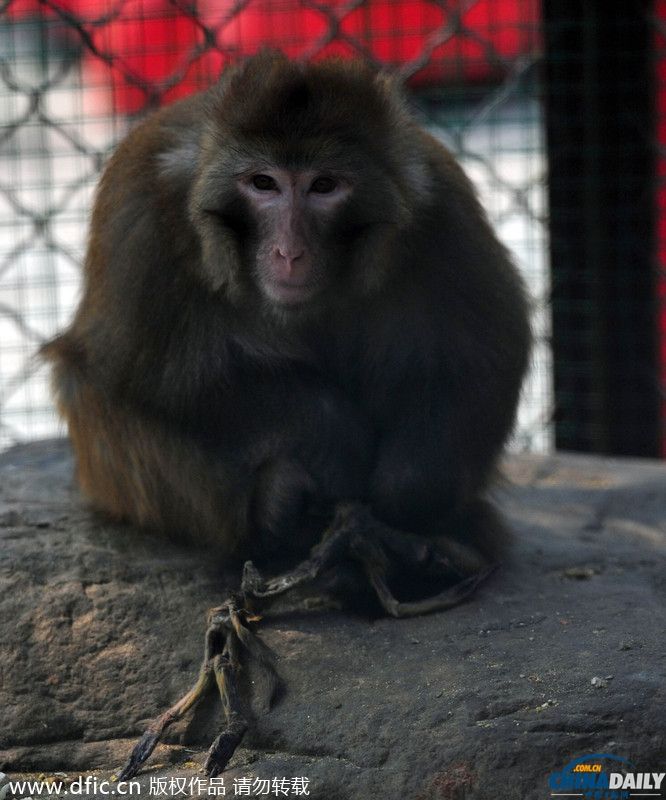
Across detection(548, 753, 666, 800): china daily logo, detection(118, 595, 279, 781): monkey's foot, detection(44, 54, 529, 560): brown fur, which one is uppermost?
detection(44, 54, 529, 560): brown fur

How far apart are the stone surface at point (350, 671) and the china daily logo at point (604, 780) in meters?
0.02

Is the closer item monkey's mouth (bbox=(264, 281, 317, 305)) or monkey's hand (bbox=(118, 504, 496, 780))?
monkey's hand (bbox=(118, 504, 496, 780))

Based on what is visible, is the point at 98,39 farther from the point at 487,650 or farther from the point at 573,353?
the point at 487,650

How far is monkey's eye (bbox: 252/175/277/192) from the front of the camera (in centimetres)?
296

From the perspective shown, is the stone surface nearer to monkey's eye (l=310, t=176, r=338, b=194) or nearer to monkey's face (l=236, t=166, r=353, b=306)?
monkey's face (l=236, t=166, r=353, b=306)

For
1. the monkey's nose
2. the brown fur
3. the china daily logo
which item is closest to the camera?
the china daily logo

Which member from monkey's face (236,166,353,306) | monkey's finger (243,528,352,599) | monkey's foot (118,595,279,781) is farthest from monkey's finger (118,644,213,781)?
monkey's face (236,166,353,306)

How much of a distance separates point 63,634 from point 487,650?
0.99m

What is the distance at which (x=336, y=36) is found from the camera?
5402 millimetres

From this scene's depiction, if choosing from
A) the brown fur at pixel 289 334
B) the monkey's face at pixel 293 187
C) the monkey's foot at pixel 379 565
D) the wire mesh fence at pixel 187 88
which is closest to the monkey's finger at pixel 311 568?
the monkey's foot at pixel 379 565

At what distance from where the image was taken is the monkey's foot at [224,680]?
2496 millimetres

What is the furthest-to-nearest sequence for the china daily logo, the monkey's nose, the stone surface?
the monkey's nose < the stone surface < the china daily logo

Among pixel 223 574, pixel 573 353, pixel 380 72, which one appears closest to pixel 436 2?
pixel 573 353

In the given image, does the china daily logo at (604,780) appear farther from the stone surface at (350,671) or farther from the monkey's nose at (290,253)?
the monkey's nose at (290,253)
